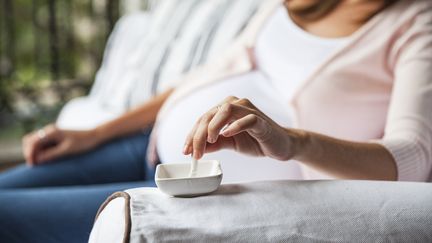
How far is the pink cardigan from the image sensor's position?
99cm

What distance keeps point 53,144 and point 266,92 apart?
1.66ft

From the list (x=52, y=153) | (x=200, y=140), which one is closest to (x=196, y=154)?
(x=200, y=140)

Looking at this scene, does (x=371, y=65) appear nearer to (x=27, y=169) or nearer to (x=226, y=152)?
(x=226, y=152)

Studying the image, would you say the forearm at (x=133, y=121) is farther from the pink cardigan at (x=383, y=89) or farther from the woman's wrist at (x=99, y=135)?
the pink cardigan at (x=383, y=89)

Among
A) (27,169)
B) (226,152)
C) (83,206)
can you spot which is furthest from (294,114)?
(27,169)

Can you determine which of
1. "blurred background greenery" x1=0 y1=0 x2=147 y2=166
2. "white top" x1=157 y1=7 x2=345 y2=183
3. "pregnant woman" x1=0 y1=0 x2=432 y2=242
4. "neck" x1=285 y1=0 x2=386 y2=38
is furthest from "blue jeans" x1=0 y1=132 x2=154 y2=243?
"blurred background greenery" x1=0 y1=0 x2=147 y2=166

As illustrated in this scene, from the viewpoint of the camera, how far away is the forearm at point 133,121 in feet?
5.02

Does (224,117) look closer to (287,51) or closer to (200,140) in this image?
(200,140)

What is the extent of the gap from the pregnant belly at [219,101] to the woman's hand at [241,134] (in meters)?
0.25

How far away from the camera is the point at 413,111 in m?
0.98

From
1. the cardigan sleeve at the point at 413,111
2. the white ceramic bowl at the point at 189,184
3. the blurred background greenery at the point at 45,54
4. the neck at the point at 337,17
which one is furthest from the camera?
the blurred background greenery at the point at 45,54

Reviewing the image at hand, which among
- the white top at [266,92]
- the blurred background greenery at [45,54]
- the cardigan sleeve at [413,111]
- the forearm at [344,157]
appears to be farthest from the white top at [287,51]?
the blurred background greenery at [45,54]

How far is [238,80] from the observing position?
1.30m

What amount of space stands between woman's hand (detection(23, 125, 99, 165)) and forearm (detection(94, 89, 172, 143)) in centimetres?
4
